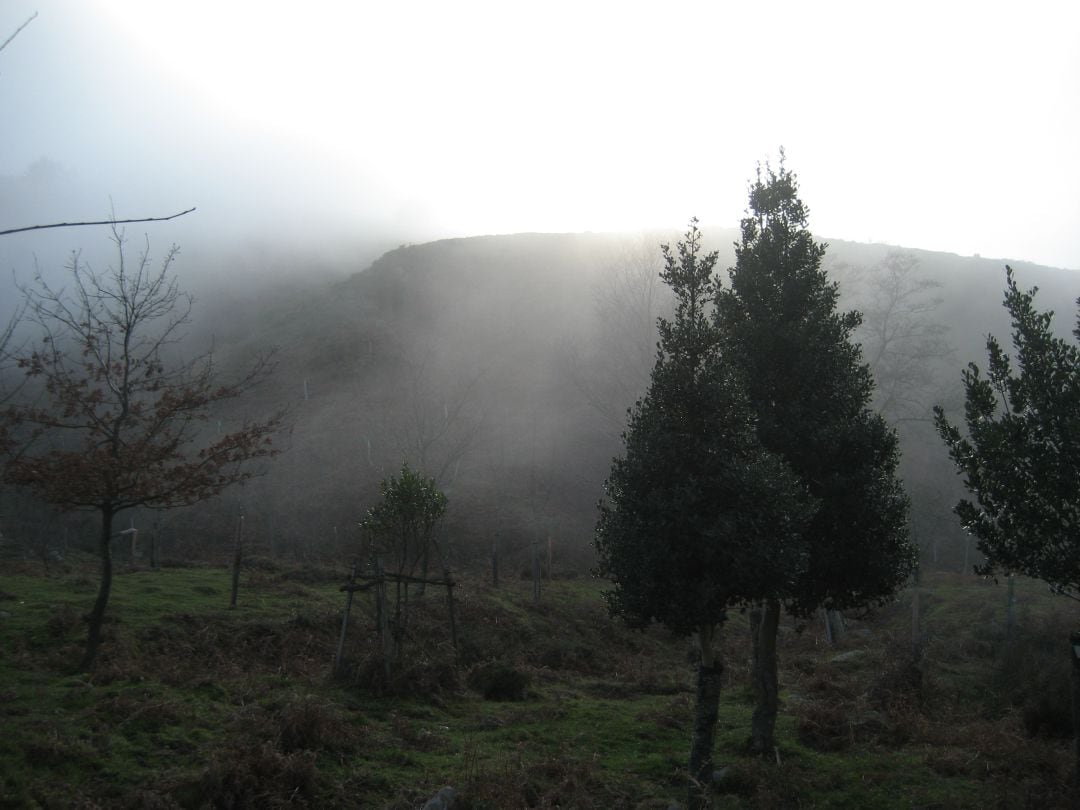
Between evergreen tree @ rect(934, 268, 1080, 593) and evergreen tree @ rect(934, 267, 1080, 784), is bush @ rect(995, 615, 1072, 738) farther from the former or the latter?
evergreen tree @ rect(934, 268, 1080, 593)

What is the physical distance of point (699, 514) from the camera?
9.24 metres

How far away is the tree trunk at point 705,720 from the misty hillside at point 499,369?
906 inches

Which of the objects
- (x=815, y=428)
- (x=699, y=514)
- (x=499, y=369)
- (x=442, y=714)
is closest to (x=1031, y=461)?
(x=815, y=428)

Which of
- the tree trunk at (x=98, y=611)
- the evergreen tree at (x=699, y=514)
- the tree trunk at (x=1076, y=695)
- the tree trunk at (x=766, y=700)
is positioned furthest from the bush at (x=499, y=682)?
the tree trunk at (x=1076, y=695)

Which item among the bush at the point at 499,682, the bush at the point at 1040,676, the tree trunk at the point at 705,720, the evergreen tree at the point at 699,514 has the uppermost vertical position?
the evergreen tree at the point at 699,514

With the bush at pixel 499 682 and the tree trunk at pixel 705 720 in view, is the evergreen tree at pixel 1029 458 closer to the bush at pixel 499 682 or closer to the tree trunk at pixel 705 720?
the tree trunk at pixel 705 720

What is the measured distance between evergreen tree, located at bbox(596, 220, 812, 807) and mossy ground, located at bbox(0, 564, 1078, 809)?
2527 millimetres

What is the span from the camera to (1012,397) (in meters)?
10.3

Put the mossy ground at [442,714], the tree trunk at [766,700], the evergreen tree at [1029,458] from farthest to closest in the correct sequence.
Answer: the tree trunk at [766,700] → the evergreen tree at [1029,458] → the mossy ground at [442,714]

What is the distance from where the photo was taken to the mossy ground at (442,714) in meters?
8.91

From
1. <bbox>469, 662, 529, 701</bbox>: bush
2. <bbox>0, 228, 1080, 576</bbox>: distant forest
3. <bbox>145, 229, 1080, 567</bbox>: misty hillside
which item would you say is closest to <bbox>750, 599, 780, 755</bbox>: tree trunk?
<bbox>469, 662, 529, 701</bbox>: bush

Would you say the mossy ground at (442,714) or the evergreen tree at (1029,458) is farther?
the evergreen tree at (1029,458)

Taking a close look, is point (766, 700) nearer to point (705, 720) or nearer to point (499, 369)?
point (705, 720)

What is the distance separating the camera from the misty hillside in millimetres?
42844
